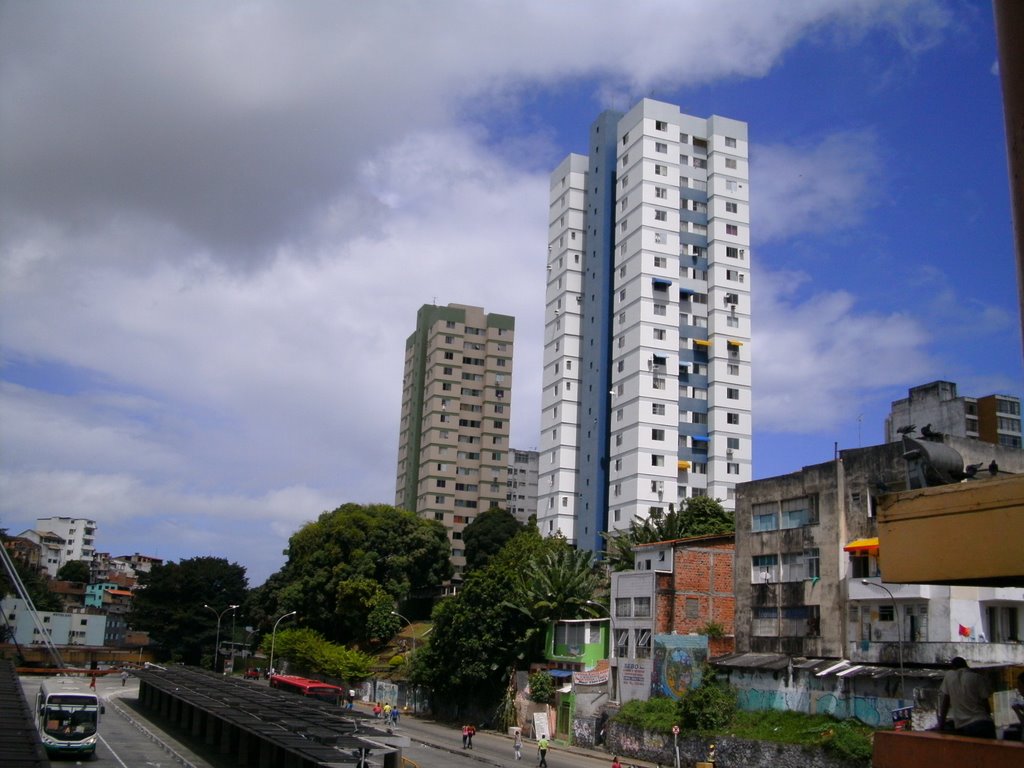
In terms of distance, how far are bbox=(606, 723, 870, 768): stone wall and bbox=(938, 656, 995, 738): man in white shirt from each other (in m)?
28.8

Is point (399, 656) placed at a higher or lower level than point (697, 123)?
lower

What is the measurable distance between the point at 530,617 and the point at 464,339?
240 ft

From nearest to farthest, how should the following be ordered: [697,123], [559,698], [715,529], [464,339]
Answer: [559,698] < [715,529] < [697,123] < [464,339]

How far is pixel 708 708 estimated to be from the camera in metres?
41.3

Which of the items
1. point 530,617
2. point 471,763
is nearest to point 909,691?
point 471,763

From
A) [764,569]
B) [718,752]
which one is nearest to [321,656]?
[764,569]

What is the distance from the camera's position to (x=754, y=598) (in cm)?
4569

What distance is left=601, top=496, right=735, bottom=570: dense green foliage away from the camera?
2404 inches

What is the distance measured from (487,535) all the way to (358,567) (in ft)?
66.6

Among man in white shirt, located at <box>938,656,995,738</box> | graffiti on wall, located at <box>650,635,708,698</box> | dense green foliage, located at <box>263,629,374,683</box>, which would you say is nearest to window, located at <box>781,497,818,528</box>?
graffiti on wall, located at <box>650,635,708,698</box>

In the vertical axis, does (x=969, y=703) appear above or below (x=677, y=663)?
above

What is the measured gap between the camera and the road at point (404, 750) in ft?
130

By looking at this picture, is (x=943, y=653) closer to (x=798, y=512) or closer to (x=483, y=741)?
(x=798, y=512)

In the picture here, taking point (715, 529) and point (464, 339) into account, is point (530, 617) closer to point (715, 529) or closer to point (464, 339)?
point (715, 529)
